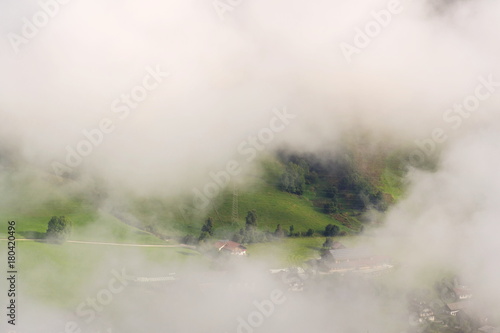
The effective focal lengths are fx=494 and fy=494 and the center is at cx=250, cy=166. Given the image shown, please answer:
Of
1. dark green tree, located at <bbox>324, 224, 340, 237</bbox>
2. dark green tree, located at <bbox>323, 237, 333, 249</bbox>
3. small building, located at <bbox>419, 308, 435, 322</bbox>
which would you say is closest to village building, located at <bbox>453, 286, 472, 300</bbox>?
small building, located at <bbox>419, 308, 435, 322</bbox>

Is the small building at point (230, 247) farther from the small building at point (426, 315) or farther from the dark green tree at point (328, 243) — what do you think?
the small building at point (426, 315)

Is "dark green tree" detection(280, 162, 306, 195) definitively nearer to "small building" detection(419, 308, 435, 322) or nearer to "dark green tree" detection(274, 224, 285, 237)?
"dark green tree" detection(274, 224, 285, 237)

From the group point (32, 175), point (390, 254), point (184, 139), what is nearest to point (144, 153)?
point (184, 139)

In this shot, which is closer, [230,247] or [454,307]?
[454,307]

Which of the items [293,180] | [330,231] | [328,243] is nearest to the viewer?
[328,243]

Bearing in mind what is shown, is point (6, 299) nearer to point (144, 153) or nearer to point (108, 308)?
point (108, 308)

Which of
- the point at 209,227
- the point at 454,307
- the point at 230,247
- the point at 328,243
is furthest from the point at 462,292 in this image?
the point at 209,227

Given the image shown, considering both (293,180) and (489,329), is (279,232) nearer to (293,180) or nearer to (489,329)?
(293,180)
